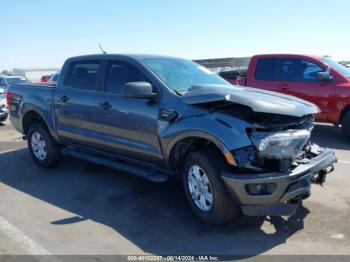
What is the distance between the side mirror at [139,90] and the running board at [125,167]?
0.95 m

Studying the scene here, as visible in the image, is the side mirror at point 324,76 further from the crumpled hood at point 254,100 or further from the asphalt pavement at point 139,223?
the crumpled hood at point 254,100

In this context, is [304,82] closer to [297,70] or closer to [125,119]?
[297,70]

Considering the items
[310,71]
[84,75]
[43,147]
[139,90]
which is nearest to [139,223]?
[139,90]

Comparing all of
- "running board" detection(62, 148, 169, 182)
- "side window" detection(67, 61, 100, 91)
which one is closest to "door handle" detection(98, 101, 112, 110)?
"side window" detection(67, 61, 100, 91)

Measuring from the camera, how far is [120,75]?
549cm

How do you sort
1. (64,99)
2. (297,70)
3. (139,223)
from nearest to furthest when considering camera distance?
(139,223) < (64,99) < (297,70)

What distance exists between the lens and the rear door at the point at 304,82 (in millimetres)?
8516

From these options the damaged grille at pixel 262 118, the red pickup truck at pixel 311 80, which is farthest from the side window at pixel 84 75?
the red pickup truck at pixel 311 80

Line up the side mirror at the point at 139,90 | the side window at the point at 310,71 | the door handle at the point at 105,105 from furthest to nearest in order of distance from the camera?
the side window at the point at 310,71 < the door handle at the point at 105,105 < the side mirror at the point at 139,90

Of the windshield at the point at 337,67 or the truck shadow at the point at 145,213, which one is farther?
the windshield at the point at 337,67

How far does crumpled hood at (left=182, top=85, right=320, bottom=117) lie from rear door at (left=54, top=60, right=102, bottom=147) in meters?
1.83

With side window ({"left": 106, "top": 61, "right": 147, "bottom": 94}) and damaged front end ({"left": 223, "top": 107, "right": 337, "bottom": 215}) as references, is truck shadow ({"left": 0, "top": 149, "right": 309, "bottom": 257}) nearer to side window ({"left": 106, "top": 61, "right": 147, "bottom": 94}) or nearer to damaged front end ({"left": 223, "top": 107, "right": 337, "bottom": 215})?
damaged front end ({"left": 223, "top": 107, "right": 337, "bottom": 215})

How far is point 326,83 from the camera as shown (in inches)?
333

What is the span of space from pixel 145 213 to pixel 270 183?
167 centimetres
